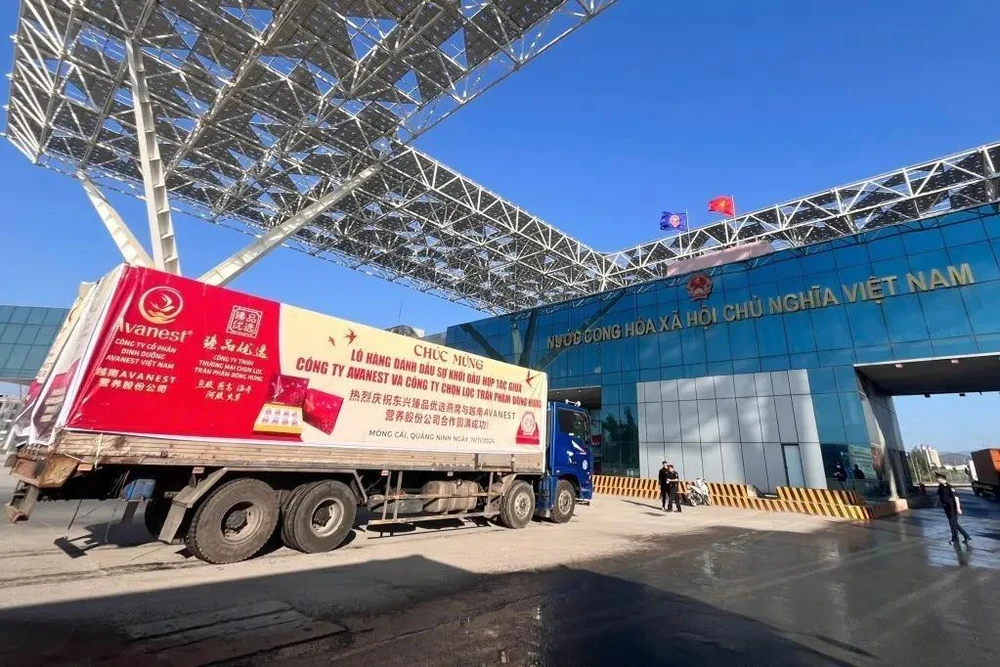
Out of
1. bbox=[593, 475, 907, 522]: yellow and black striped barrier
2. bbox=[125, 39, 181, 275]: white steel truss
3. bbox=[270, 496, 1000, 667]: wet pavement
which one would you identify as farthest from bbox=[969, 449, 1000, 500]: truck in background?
bbox=[125, 39, 181, 275]: white steel truss

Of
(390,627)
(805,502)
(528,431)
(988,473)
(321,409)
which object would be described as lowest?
(390,627)

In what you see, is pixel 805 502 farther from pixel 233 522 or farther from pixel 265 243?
pixel 265 243

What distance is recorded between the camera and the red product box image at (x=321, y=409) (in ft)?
25.6

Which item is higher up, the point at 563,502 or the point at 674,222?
the point at 674,222

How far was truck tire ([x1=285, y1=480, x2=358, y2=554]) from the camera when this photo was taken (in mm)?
7535

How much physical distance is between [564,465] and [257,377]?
9.01m

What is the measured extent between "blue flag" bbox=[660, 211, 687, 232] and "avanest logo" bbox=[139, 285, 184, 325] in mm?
33072

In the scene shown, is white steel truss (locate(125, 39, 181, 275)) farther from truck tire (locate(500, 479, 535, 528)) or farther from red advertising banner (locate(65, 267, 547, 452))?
truck tire (locate(500, 479, 535, 528))

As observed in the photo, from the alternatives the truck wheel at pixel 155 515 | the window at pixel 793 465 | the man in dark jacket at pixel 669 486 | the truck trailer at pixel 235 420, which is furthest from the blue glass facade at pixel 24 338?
the window at pixel 793 465

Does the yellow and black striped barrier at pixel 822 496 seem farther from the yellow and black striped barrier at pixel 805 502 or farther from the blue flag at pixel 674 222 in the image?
the blue flag at pixel 674 222

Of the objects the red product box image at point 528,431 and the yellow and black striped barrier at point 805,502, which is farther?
the yellow and black striped barrier at point 805,502

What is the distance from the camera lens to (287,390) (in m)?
7.59

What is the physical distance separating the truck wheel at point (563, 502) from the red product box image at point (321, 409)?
24.1 ft

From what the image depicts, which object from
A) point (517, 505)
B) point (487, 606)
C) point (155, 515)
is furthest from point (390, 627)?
point (517, 505)
